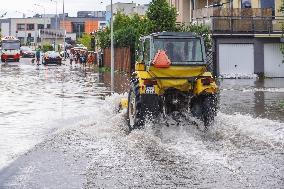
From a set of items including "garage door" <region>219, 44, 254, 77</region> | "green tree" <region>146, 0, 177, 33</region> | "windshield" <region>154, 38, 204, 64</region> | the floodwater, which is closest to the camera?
the floodwater

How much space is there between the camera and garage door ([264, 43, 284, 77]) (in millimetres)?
38312

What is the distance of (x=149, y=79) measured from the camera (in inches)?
521

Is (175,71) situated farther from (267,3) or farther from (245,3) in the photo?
(245,3)

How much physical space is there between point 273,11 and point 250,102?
1791 centimetres

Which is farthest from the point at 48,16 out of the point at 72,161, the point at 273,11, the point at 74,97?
the point at 72,161

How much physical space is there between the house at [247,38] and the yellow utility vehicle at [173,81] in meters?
23.1

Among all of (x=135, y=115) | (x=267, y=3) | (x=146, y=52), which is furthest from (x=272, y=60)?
(x=135, y=115)

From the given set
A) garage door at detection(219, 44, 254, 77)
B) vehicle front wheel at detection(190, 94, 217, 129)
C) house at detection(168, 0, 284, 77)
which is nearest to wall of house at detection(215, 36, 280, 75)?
house at detection(168, 0, 284, 77)

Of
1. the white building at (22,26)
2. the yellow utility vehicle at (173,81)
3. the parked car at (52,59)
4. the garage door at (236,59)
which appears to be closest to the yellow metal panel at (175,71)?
the yellow utility vehicle at (173,81)

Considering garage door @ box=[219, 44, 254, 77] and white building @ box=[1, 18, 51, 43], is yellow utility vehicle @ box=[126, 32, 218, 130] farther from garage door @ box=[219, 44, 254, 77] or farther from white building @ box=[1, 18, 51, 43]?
white building @ box=[1, 18, 51, 43]

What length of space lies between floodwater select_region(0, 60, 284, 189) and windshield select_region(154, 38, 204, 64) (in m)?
1.32

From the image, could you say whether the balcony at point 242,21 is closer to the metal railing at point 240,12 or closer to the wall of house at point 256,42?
the metal railing at point 240,12

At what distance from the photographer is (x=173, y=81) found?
13312mm

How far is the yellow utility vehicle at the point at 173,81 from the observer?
43.3ft
